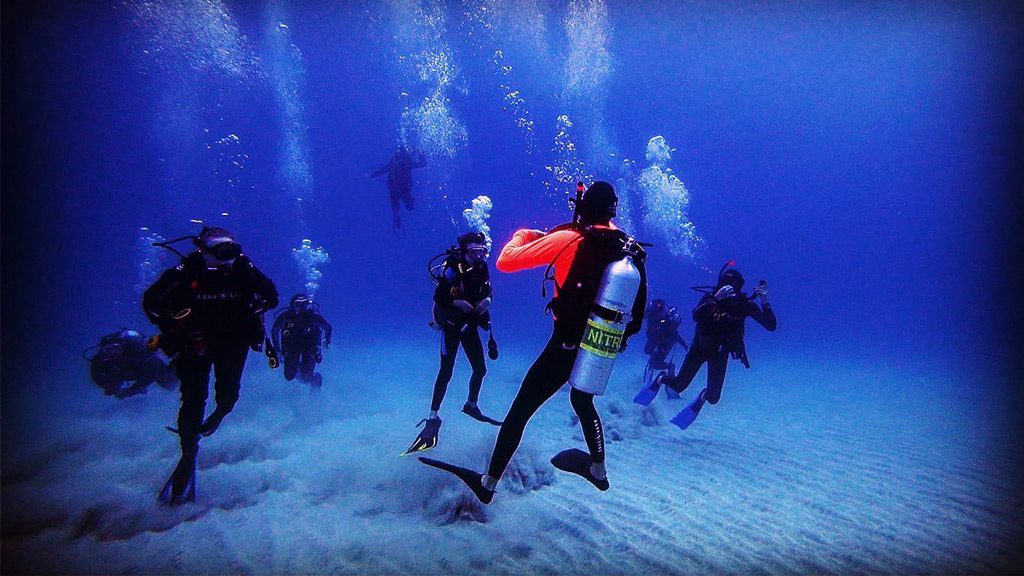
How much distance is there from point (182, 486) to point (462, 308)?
3852mm

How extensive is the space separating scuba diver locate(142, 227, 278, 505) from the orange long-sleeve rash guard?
3.27 metres

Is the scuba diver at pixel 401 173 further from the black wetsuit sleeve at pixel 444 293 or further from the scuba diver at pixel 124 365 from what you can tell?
the black wetsuit sleeve at pixel 444 293

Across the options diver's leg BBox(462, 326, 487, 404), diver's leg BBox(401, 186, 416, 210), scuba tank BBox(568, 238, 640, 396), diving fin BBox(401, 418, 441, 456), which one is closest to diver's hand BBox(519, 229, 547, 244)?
scuba tank BBox(568, 238, 640, 396)

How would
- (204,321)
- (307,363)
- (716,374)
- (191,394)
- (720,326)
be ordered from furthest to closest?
(307,363) → (716,374) → (720,326) → (191,394) → (204,321)

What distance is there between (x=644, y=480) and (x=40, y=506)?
7.47 meters

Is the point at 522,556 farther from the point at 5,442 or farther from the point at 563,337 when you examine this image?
the point at 5,442

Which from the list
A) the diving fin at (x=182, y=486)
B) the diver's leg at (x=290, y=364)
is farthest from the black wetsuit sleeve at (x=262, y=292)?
the diver's leg at (x=290, y=364)

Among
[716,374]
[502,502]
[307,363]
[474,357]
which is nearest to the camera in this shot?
[502,502]

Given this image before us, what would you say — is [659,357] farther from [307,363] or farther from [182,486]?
[182,486]

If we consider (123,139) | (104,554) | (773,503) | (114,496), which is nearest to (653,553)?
(773,503)

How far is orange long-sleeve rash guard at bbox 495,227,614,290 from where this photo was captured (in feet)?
9.95

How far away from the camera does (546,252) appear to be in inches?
120

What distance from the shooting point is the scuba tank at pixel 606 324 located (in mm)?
2939

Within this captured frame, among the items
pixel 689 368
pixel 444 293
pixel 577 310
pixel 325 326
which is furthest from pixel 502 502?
pixel 325 326
